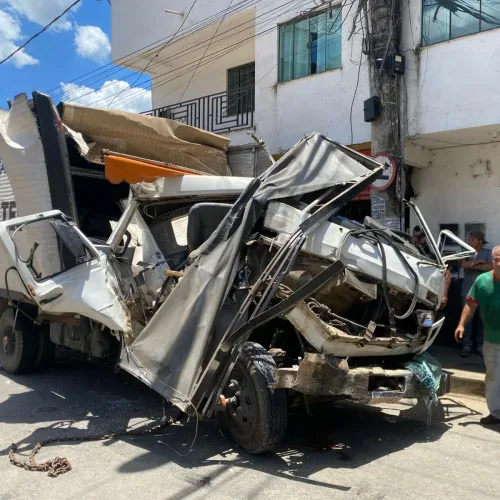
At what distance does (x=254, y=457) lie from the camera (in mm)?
4402

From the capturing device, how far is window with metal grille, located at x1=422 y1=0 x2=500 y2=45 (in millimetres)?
7938

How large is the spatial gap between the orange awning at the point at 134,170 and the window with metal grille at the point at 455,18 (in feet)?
16.5

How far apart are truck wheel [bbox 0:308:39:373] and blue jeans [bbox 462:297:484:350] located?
230 inches

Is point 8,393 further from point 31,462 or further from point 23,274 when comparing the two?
point 31,462

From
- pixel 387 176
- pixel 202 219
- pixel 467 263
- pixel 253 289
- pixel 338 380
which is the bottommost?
pixel 338 380

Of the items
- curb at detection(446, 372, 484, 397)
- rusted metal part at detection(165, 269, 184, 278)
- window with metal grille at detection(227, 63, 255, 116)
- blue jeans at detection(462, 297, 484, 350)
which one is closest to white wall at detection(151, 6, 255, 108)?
window with metal grille at detection(227, 63, 255, 116)

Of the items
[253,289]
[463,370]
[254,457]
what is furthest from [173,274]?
[463,370]

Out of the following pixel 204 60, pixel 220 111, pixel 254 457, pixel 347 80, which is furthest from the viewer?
pixel 204 60

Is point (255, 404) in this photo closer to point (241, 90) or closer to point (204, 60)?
point (241, 90)

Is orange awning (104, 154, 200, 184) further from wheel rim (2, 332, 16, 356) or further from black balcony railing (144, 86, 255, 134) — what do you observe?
black balcony railing (144, 86, 255, 134)

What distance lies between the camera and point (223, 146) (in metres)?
7.61

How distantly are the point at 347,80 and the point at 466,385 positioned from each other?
18.1 feet

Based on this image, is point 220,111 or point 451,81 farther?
point 220,111

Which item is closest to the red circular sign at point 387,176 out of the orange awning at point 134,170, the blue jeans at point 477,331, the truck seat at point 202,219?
the blue jeans at point 477,331
